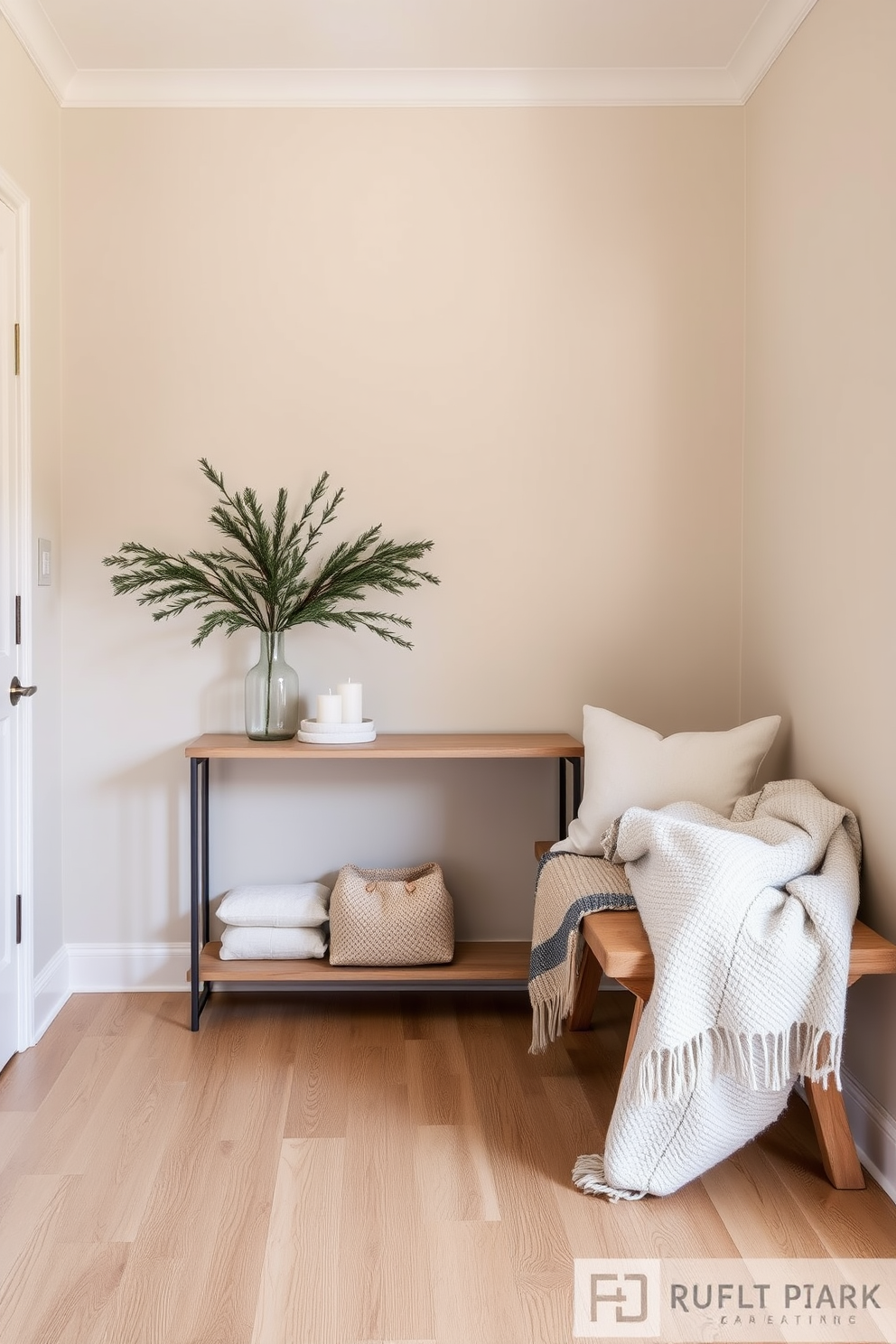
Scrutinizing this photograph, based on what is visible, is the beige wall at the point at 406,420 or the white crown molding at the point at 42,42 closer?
the white crown molding at the point at 42,42

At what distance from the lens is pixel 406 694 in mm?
2842

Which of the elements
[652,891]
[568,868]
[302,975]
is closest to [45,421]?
[302,975]

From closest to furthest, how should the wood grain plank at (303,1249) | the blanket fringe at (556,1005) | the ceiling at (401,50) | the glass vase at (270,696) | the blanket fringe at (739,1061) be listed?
the wood grain plank at (303,1249) < the blanket fringe at (739,1061) < the blanket fringe at (556,1005) < the ceiling at (401,50) < the glass vase at (270,696)

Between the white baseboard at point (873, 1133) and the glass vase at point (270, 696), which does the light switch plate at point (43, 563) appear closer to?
the glass vase at point (270, 696)

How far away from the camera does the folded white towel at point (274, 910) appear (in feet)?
8.64

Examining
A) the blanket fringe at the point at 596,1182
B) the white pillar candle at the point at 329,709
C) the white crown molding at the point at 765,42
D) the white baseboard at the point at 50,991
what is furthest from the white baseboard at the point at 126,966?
the white crown molding at the point at 765,42

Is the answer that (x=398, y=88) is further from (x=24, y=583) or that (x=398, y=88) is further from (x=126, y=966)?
(x=126, y=966)

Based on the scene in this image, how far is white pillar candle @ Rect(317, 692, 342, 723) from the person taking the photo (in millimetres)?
2605

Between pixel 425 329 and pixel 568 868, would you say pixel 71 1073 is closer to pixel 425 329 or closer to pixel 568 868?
pixel 568 868

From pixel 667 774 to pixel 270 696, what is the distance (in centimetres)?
108

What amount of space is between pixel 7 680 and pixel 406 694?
42.0 inches

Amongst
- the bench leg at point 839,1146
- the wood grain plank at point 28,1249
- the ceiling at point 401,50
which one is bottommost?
the wood grain plank at point 28,1249

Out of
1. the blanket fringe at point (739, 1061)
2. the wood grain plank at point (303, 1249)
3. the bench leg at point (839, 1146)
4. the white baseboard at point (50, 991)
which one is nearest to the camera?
the wood grain plank at point (303, 1249)

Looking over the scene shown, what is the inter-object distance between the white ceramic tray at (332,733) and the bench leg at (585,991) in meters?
0.80
